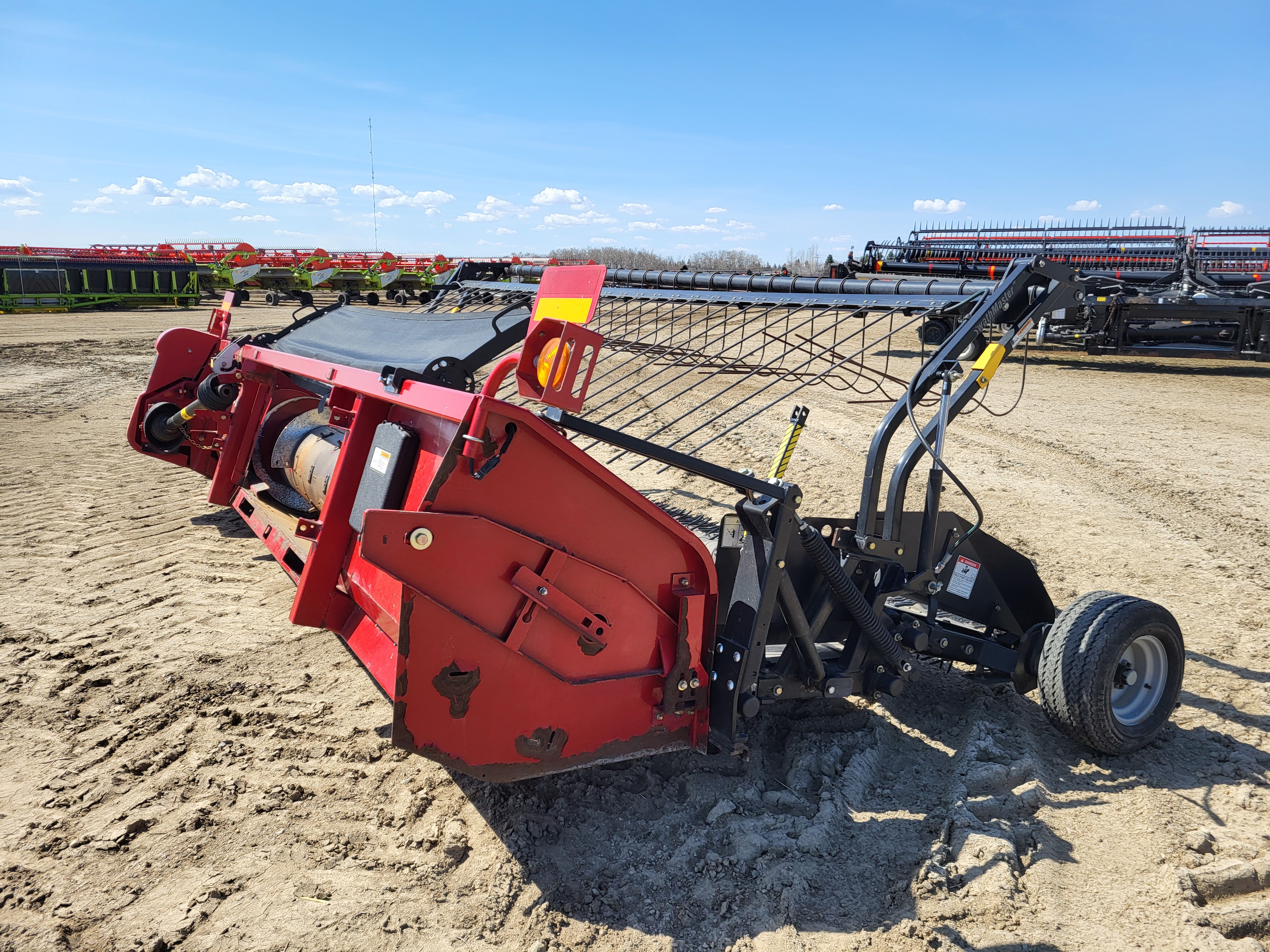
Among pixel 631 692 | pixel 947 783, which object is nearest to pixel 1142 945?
pixel 947 783

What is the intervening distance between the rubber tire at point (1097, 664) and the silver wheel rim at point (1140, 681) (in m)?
0.03

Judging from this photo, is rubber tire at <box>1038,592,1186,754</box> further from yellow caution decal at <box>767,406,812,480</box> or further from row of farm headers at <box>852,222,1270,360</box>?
row of farm headers at <box>852,222,1270,360</box>

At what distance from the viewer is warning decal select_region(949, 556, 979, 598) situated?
3.58 metres

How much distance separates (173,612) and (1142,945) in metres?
4.49

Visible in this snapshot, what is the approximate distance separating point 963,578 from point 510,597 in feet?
6.71

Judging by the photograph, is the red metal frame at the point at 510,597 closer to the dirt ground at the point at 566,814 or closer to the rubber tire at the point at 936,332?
the dirt ground at the point at 566,814

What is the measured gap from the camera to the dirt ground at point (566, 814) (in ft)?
7.91

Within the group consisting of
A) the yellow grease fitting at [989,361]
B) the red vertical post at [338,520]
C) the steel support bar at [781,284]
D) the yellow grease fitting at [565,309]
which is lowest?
the red vertical post at [338,520]

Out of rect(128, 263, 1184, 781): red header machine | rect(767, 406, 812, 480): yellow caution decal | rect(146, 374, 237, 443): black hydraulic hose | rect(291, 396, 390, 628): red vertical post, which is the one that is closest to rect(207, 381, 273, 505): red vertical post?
rect(146, 374, 237, 443): black hydraulic hose

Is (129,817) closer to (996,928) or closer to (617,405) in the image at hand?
(996,928)

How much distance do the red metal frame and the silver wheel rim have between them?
175cm

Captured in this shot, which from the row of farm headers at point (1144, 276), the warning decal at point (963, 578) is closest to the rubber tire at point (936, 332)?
the row of farm headers at point (1144, 276)

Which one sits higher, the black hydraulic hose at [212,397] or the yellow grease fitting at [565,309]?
the yellow grease fitting at [565,309]

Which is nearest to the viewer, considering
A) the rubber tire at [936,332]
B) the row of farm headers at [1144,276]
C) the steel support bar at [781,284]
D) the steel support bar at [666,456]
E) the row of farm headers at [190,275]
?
the steel support bar at [666,456]
